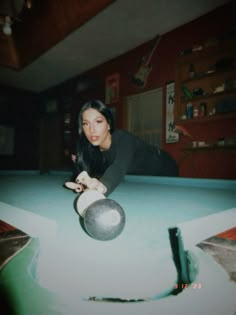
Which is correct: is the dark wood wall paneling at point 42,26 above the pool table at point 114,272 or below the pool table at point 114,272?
above

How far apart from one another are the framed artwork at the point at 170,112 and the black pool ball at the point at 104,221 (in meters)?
3.60

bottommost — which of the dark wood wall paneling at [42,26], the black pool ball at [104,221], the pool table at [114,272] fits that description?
the pool table at [114,272]

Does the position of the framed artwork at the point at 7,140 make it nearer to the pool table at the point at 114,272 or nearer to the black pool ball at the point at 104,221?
the pool table at the point at 114,272

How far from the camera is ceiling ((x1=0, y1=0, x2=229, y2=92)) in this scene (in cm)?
377

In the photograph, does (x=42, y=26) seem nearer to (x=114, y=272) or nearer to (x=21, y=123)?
(x=21, y=123)

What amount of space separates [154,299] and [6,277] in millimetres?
394

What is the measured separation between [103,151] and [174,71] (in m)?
2.85

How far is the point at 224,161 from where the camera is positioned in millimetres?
3740

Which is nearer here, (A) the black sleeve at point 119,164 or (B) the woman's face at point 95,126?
(A) the black sleeve at point 119,164

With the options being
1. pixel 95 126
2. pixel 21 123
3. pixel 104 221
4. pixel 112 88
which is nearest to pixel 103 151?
pixel 95 126

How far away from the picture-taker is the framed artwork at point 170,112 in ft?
14.5

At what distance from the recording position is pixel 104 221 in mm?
887

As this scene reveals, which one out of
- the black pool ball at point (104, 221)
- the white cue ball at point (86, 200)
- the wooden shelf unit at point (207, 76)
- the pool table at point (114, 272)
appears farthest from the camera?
the wooden shelf unit at point (207, 76)

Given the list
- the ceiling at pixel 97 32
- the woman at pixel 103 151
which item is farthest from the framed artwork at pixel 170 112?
the woman at pixel 103 151
